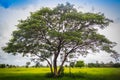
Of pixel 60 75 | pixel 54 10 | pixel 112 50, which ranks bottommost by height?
pixel 60 75

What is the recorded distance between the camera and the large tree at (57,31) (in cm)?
1475

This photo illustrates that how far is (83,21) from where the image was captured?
15.1 meters

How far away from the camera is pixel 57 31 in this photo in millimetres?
14742

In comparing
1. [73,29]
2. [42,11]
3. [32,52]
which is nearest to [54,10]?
[42,11]

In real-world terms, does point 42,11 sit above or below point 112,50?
above

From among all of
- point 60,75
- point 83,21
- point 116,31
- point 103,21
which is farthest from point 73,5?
point 60,75

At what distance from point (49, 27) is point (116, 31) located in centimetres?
437

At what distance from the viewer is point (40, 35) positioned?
15.1m

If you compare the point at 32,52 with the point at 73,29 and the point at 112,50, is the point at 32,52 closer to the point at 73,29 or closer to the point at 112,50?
the point at 73,29

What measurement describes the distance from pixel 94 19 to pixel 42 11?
3.47 m

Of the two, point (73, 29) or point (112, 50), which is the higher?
point (73, 29)

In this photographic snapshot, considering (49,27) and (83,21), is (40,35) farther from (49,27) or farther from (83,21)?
(83,21)

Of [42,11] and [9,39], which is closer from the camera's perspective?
[42,11]

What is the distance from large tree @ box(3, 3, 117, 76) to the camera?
14750 millimetres
